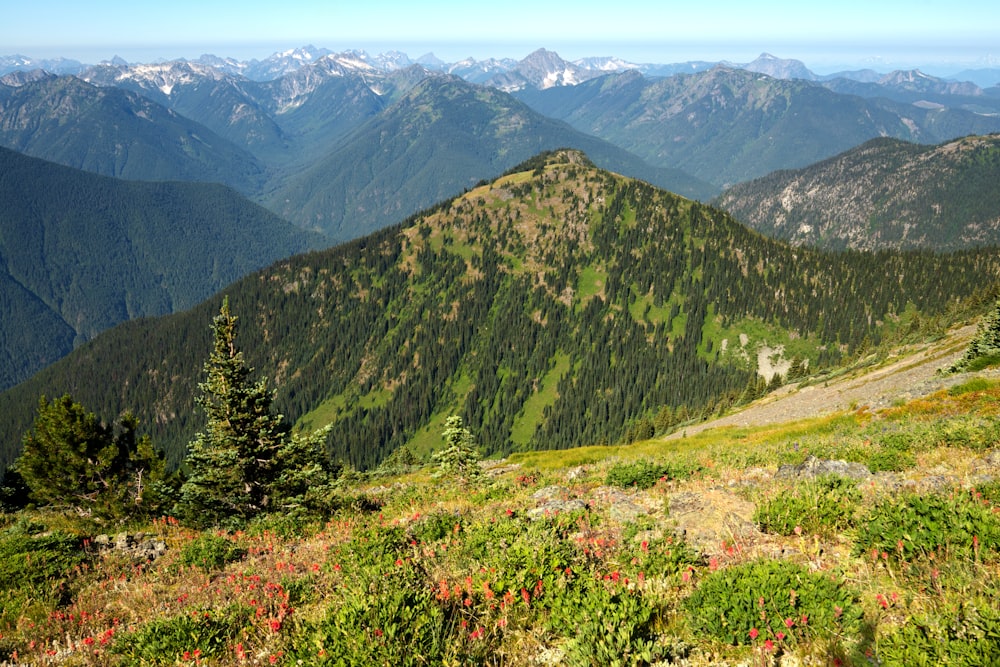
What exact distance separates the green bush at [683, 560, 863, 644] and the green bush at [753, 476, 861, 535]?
12.1 feet

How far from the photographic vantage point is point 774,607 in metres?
8.05

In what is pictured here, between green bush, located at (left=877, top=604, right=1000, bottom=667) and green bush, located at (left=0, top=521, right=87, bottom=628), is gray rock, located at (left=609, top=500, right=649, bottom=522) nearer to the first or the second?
green bush, located at (left=877, top=604, right=1000, bottom=667)

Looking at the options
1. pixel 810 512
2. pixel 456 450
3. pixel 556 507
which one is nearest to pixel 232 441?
pixel 556 507

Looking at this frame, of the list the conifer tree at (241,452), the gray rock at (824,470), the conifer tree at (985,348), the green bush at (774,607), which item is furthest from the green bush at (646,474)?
the conifer tree at (985,348)

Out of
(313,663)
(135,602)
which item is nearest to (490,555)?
(313,663)

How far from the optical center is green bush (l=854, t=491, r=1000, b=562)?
9.13 meters

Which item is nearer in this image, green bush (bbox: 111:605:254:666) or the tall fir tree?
green bush (bbox: 111:605:254:666)

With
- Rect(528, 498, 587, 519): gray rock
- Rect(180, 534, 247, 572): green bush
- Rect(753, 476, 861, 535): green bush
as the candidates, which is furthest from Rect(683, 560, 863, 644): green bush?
Rect(180, 534, 247, 572): green bush

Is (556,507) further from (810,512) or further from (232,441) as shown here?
(232,441)

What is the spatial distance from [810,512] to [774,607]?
5.40 m

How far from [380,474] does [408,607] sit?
6579cm

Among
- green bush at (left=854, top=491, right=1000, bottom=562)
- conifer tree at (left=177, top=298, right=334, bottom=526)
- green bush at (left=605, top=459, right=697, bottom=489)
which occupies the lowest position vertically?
conifer tree at (left=177, top=298, right=334, bottom=526)

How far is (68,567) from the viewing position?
15.8 meters

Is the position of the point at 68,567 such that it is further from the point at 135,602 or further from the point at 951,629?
the point at 951,629
